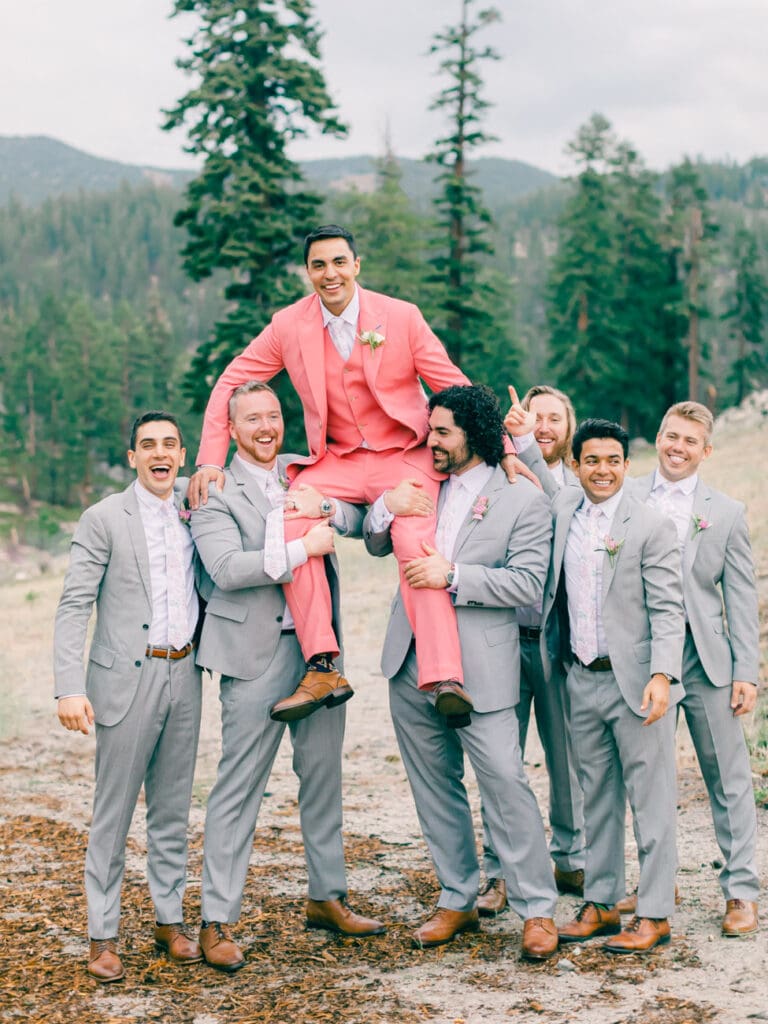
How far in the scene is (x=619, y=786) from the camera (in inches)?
217

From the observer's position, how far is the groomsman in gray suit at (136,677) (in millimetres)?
5262

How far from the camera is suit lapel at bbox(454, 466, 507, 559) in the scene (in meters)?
5.61

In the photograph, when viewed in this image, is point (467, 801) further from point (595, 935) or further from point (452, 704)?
point (595, 935)

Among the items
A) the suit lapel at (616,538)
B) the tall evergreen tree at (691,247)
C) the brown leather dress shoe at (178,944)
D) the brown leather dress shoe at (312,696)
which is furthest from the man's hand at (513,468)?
the tall evergreen tree at (691,247)

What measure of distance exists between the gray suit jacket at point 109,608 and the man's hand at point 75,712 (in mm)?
95

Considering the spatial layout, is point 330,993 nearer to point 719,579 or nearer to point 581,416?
point 719,579

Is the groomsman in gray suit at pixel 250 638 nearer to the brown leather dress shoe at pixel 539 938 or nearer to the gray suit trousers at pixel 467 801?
the gray suit trousers at pixel 467 801

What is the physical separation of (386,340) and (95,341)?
6529 cm

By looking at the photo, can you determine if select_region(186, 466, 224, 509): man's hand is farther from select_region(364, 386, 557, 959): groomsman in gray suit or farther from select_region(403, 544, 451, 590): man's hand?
select_region(403, 544, 451, 590): man's hand

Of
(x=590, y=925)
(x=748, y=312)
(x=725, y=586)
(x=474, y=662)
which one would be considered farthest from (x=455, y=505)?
(x=748, y=312)

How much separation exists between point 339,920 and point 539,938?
1.14 m

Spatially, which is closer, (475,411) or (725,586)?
(475,411)

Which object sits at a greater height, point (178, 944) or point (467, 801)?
point (467, 801)

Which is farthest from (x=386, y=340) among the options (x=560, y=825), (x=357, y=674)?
(x=357, y=674)
